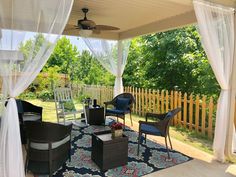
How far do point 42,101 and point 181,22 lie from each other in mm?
6086

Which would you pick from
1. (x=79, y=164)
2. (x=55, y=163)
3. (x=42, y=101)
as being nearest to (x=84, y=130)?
(x=79, y=164)

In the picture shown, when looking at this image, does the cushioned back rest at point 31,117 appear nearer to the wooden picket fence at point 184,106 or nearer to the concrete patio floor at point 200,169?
the concrete patio floor at point 200,169

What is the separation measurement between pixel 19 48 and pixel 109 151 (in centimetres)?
169

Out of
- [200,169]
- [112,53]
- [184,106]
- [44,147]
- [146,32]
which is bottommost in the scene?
[200,169]

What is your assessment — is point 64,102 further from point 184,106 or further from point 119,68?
point 184,106

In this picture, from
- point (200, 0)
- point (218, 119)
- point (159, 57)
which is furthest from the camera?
point (159, 57)

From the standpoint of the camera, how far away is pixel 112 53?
19.6 ft

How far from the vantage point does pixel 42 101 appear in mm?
8062

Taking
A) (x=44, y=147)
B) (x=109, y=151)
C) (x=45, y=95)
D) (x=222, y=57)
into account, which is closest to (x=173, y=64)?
(x=222, y=57)

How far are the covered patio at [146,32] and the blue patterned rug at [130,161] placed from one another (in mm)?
191

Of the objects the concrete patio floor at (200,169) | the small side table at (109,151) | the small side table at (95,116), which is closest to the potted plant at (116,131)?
the small side table at (109,151)

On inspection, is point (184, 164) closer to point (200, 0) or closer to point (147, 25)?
point (200, 0)

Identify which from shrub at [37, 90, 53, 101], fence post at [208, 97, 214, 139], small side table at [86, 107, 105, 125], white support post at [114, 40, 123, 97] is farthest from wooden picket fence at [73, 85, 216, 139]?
shrub at [37, 90, 53, 101]

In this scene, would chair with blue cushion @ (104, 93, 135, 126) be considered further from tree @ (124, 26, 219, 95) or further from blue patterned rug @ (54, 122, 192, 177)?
tree @ (124, 26, 219, 95)
